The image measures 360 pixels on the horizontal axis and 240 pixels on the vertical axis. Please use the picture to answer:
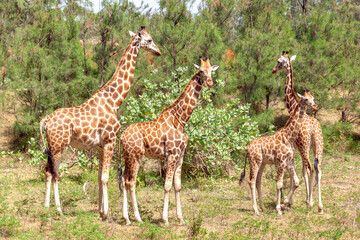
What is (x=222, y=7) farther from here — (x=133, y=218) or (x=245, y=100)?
(x=133, y=218)

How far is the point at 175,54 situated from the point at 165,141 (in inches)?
329

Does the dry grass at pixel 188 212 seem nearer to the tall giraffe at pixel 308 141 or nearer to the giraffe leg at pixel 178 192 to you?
the giraffe leg at pixel 178 192

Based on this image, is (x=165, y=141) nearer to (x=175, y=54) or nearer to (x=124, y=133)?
(x=124, y=133)

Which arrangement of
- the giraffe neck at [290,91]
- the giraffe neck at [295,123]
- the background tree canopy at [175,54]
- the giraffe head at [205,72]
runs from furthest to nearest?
the background tree canopy at [175,54] < the giraffe neck at [290,91] < the giraffe neck at [295,123] < the giraffe head at [205,72]

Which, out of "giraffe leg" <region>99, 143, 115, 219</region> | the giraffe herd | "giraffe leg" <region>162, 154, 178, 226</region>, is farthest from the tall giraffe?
"giraffe leg" <region>99, 143, 115, 219</region>

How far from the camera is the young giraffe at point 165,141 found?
751 cm

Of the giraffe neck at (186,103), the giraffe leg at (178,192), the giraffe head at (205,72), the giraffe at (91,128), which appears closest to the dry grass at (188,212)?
the giraffe leg at (178,192)

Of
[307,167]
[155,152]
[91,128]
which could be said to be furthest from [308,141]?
[91,128]

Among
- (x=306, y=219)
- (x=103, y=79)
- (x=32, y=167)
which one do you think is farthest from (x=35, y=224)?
(x=103, y=79)

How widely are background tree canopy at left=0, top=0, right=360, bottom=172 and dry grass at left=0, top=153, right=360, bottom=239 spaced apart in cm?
192

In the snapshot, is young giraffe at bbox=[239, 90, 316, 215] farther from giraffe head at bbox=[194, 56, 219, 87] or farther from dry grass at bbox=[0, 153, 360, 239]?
giraffe head at bbox=[194, 56, 219, 87]

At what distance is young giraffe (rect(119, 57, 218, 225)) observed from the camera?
7508mm

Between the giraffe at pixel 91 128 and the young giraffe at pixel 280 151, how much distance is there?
10.8 ft

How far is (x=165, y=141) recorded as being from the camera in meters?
7.60
